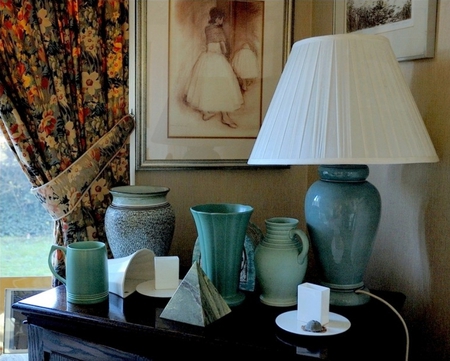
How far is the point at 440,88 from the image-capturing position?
1.35 m

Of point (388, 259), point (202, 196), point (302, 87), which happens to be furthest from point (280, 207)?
point (302, 87)

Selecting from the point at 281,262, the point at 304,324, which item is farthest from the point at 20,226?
the point at 304,324

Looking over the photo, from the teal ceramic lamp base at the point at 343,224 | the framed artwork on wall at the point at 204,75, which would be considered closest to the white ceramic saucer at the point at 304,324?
the teal ceramic lamp base at the point at 343,224

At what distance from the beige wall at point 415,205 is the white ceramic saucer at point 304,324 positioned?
368mm

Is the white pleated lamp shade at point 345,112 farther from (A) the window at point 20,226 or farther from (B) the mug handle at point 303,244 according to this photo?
(A) the window at point 20,226

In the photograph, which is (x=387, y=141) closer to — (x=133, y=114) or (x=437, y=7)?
(x=437, y=7)

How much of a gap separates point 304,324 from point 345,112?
48 cm

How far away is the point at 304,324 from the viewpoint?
1.14 meters

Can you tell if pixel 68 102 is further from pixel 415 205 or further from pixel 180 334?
pixel 415 205

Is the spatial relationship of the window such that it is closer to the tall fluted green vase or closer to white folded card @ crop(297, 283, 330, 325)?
the tall fluted green vase

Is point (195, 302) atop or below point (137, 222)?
below

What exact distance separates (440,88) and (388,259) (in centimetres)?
52

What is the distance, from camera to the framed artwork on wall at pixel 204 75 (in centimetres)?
168

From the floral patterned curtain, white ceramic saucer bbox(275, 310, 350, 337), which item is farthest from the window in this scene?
white ceramic saucer bbox(275, 310, 350, 337)
